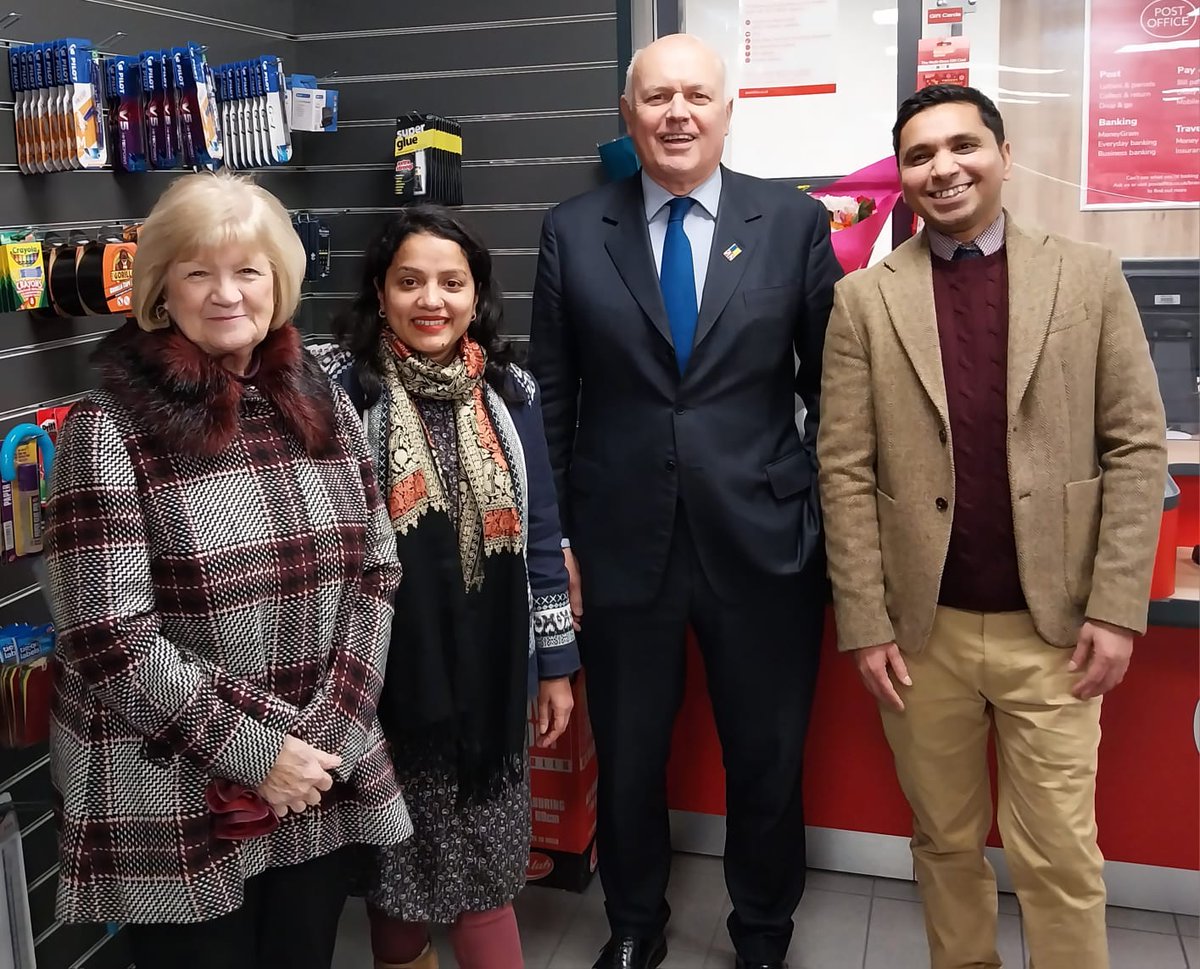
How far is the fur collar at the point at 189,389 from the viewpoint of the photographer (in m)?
1.61

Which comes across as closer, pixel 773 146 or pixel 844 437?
pixel 844 437

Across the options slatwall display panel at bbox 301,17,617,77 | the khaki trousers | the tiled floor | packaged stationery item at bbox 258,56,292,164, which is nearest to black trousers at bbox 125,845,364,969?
the tiled floor

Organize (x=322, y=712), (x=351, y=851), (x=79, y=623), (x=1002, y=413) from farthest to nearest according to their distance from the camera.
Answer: (x=1002, y=413) → (x=351, y=851) → (x=322, y=712) → (x=79, y=623)

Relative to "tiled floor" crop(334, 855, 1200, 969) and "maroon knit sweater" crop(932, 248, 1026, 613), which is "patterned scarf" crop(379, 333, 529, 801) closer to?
"maroon knit sweater" crop(932, 248, 1026, 613)

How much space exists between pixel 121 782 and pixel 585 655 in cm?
106

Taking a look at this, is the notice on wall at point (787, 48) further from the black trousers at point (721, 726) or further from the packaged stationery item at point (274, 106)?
the black trousers at point (721, 726)

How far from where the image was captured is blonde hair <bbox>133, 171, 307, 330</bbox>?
1646mm

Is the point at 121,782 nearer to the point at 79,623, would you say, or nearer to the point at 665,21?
the point at 79,623

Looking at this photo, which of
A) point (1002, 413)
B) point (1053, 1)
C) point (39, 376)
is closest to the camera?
point (1002, 413)

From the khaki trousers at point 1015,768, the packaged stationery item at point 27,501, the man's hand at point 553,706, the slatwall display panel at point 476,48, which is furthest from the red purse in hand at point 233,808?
the slatwall display panel at point 476,48

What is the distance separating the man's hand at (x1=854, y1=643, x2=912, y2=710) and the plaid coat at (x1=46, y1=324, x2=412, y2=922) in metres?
0.97

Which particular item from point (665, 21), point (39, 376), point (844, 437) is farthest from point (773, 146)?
point (39, 376)

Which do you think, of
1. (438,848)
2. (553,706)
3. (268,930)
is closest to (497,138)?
(553,706)

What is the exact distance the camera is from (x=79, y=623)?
1.56 m
